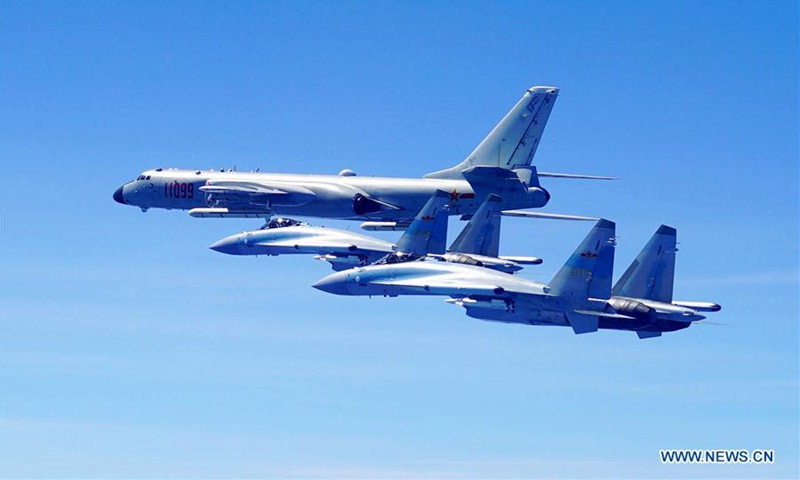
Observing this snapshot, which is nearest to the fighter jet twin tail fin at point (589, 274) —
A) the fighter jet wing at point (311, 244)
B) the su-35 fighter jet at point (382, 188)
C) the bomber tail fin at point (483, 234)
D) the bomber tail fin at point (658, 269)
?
the bomber tail fin at point (658, 269)

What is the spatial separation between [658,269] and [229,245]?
1325 inches

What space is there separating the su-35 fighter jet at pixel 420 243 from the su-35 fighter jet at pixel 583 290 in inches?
234

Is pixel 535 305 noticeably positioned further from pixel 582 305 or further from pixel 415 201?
pixel 415 201

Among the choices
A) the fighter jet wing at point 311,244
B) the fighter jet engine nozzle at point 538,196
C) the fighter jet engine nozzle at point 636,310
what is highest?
the fighter jet engine nozzle at point 538,196

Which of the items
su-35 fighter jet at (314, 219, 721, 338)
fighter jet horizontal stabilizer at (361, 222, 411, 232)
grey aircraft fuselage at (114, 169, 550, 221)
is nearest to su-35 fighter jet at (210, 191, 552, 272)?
grey aircraft fuselage at (114, 169, 550, 221)

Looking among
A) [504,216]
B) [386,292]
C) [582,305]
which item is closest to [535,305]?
[582,305]

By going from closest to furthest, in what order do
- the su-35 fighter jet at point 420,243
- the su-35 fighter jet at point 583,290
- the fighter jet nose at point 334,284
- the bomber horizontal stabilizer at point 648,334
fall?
the su-35 fighter jet at point 583,290, the bomber horizontal stabilizer at point 648,334, the fighter jet nose at point 334,284, the su-35 fighter jet at point 420,243

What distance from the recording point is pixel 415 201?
116 m

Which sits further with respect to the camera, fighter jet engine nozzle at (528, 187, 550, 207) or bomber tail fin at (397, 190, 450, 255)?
fighter jet engine nozzle at (528, 187, 550, 207)

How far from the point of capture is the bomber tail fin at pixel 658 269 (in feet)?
309

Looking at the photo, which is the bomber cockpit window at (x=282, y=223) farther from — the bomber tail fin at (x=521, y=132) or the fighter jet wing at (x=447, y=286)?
the fighter jet wing at (x=447, y=286)

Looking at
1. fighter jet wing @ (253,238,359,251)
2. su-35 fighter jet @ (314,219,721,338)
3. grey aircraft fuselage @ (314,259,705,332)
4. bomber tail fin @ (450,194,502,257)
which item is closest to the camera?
su-35 fighter jet @ (314,219,721,338)

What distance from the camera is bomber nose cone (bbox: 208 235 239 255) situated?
375 ft

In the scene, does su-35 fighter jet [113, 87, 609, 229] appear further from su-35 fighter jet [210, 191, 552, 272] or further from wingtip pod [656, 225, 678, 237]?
wingtip pod [656, 225, 678, 237]
